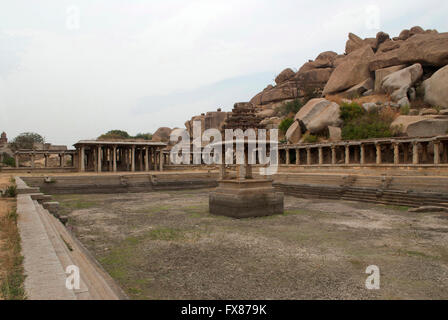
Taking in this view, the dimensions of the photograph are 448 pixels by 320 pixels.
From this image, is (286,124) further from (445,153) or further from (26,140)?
(26,140)

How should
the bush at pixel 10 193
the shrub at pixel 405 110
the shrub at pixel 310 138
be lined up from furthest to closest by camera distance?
the shrub at pixel 310 138 → the shrub at pixel 405 110 → the bush at pixel 10 193

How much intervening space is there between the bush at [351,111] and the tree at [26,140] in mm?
55876

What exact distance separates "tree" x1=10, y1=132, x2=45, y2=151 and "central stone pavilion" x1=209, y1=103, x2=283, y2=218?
60115mm

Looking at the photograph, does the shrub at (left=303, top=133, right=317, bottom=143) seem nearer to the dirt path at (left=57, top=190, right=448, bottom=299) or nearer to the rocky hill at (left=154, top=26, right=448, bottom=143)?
the rocky hill at (left=154, top=26, right=448, bottom=143)

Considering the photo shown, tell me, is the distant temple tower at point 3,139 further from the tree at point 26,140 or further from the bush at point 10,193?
the bush at point 10,193

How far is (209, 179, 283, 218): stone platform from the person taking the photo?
14367 mm

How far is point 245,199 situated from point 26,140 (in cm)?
7123

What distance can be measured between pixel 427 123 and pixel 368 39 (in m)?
39.8

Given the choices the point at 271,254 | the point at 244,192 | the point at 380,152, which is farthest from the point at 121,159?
the point at 271,254

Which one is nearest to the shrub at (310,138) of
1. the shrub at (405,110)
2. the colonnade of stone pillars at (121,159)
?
the shrub at (405,110)

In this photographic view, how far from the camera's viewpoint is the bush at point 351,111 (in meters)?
41.3

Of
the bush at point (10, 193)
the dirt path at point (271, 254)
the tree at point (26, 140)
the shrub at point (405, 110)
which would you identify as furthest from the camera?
the tree at point (26, 140)

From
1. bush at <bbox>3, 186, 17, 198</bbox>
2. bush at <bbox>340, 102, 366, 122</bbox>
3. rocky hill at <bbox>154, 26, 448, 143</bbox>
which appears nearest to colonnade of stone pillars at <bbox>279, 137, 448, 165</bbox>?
rocky hill at <bbox>154, 26, 448, 143</bbox>

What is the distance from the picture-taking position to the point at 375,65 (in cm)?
5138
